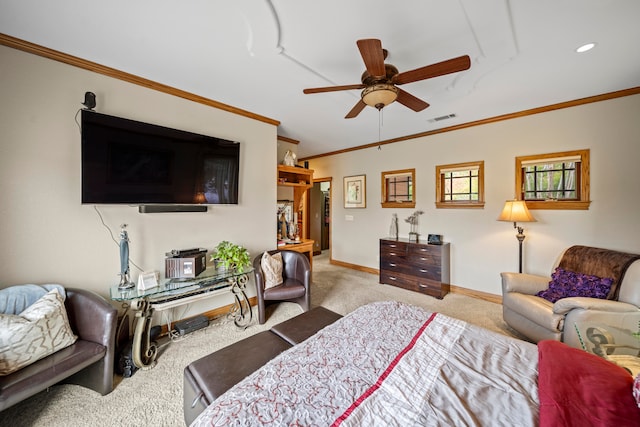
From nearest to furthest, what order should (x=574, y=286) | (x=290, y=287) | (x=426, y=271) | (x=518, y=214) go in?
(x=574, y=286), (x=290, y=287), (x=518, y=214), (x=426, y=271)

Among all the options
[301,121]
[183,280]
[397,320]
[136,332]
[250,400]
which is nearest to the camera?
[250,400]

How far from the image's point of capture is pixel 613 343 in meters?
1.42

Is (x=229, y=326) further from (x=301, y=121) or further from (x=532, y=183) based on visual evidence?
(x=532, y=183)

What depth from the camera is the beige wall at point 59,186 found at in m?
1.81

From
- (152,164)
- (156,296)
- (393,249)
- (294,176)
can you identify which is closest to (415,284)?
(393,249)

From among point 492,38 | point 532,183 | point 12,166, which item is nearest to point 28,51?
point 12,166

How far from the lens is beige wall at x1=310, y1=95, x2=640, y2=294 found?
8.64 ft

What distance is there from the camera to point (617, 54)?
78.5 inches

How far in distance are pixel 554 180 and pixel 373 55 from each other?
10.5ft

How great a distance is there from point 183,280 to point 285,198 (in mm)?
2377

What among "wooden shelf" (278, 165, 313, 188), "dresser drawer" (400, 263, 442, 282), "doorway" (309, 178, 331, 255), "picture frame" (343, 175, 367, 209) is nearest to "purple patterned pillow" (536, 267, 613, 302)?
"dresser drawer" (400, 263, 442, 282)

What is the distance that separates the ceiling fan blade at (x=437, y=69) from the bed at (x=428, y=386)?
1.71 meters

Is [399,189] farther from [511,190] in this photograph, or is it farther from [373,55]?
[373,55]

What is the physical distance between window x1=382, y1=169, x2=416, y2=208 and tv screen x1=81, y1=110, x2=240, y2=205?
9.60ft
